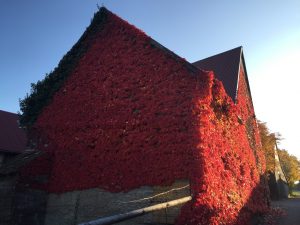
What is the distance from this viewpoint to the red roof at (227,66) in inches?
635

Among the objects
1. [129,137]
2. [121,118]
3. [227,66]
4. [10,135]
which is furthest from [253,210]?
[10,135]

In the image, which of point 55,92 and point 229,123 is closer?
point 229,123

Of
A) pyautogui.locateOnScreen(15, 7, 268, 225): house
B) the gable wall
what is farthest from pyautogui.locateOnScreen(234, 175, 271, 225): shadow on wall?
the gable wall

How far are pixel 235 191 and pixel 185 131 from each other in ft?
12.4

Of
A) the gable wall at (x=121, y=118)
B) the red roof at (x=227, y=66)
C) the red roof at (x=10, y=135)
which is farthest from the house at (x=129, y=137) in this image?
the red roof at (x=10, y=135)

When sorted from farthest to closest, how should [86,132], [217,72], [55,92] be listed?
[217,72] → [55,92] → [86,132]

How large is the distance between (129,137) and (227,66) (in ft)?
34.5

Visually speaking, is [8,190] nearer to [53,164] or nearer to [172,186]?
[53,164]

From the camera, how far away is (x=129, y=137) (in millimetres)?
10609

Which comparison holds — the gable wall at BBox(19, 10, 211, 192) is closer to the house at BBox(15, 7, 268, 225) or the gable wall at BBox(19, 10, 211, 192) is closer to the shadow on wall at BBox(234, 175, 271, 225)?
the house at BBox(15, 7, 268, 225)

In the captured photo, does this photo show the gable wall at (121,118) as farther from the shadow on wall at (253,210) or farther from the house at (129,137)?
the shadow on wall at (253,210)

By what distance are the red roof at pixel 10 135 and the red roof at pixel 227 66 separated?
16353mm

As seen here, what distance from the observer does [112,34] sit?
43.2 feet

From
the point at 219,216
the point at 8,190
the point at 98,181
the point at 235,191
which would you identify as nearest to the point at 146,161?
the point at 98,181
